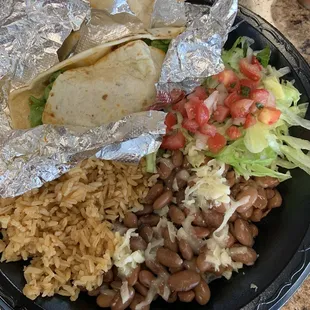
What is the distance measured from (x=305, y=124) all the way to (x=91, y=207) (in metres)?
0.85

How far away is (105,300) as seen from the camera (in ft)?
4.88

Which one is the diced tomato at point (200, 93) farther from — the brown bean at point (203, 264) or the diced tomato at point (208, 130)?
the brown bean at point (203, 264)

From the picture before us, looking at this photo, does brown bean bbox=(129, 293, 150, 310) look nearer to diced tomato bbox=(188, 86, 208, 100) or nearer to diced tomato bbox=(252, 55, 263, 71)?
diced tomato bbox=(188, 86, 208, 100)

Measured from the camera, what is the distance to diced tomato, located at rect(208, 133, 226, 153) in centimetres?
164

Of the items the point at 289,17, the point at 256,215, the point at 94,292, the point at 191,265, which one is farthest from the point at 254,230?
the point at 289,17

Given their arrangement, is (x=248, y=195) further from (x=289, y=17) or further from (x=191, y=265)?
(x=289, y=17)

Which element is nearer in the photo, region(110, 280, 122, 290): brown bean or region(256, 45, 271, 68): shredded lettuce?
region(110, 280, 122, 290): brown bean

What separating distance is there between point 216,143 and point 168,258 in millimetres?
450

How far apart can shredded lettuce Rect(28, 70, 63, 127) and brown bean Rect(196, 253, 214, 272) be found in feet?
2.59

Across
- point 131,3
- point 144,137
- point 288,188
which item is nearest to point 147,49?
point 131,3

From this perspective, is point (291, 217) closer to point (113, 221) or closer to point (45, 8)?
point (113, 221)

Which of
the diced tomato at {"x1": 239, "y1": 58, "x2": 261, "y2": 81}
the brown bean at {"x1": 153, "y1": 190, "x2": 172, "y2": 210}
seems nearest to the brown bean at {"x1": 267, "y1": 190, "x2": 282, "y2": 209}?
the brown bean at {"x1": 153, "y1": 190, "x2": 172, "y2": 210}

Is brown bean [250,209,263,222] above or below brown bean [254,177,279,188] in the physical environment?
below

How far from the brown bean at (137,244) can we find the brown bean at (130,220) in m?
0.05
